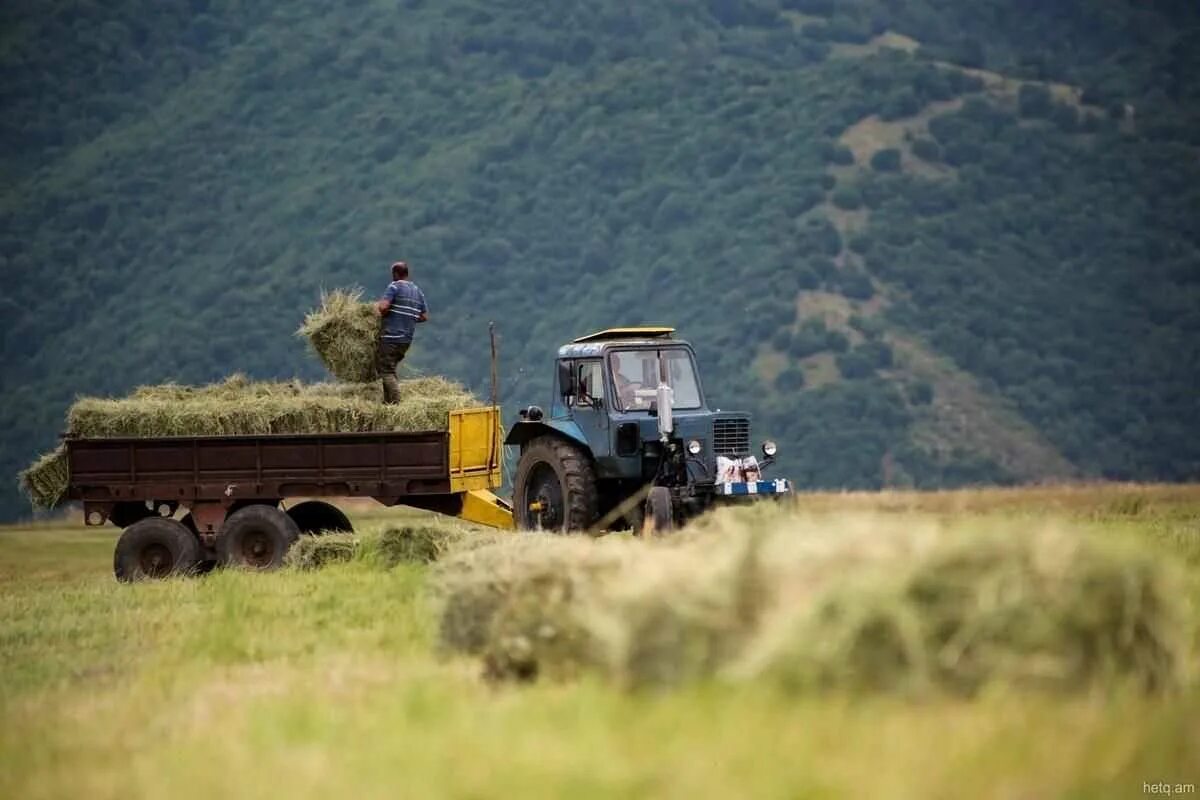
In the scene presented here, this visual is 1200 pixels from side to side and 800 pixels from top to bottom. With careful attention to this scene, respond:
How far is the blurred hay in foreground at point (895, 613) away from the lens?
28.4 feet

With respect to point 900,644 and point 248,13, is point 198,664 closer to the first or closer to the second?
point 900,644

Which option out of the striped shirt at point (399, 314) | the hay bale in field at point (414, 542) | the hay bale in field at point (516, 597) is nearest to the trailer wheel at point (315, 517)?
the striped shirt at point (399, 314)

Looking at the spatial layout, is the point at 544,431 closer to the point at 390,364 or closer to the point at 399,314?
the point at 390,364

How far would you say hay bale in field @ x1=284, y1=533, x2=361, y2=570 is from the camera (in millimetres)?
19828

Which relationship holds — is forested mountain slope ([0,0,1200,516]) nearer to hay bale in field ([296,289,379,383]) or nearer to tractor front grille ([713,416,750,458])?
hay bale in field ([296,289,379,383])

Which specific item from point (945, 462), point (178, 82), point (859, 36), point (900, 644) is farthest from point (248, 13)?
point (900, 644)

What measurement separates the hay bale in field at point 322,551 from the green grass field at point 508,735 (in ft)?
21.3

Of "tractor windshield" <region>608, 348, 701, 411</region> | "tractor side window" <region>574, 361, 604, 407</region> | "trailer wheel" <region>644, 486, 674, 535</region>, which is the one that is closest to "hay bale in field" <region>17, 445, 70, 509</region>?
"tractor side window" <region>574, 361, 604, 407</region>

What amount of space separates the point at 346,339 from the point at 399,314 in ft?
2.07

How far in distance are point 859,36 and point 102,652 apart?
142 metres

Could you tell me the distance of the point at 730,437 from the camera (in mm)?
20359

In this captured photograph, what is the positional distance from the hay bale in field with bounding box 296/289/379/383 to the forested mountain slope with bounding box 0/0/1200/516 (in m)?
72.4

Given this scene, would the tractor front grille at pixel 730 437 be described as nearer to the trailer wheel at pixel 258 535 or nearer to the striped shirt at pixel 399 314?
the striped shirt at pixel 399 314

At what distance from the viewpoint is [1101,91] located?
140375mm
